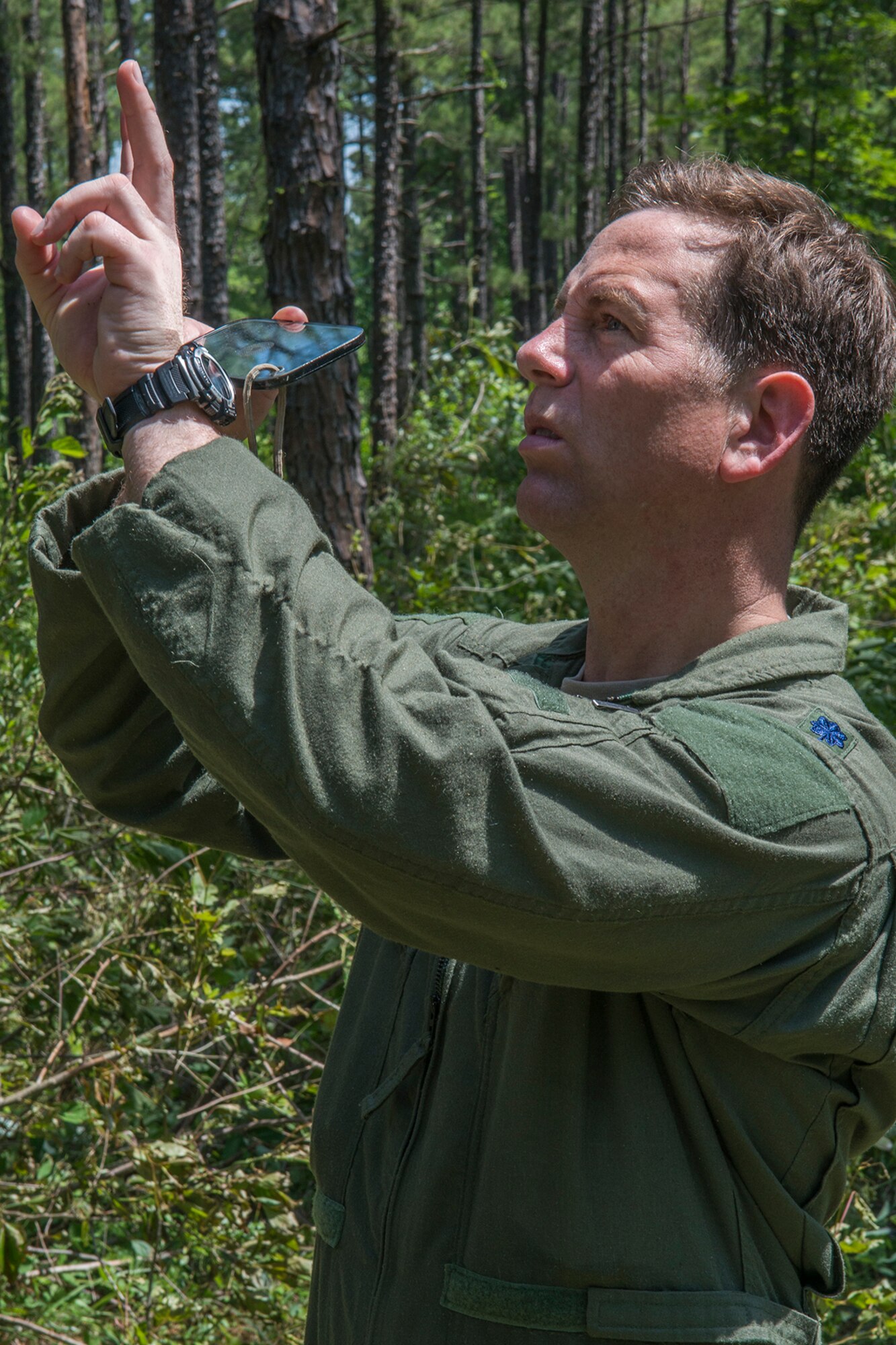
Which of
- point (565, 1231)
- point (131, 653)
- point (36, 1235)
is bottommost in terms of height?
point (36, 1235)

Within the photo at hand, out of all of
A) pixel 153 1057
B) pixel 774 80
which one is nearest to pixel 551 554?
pixel 153 1057

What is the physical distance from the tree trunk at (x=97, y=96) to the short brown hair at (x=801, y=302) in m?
8.27

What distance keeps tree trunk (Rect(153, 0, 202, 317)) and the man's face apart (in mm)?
6801

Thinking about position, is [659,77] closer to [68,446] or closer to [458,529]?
[458,529]

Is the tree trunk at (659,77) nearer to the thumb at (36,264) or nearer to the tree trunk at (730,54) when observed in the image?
the tree trunk at (730,54)

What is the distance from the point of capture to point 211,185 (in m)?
17.2

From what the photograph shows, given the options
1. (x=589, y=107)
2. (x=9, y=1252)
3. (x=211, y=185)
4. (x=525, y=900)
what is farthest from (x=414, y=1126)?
(x=211, y=185)

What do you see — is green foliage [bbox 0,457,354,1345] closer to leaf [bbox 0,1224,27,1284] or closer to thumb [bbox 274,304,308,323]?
leaf [bbox 0,1224,27,1284]

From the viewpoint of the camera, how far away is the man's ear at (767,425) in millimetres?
1580

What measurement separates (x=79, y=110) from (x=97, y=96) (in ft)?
11.8

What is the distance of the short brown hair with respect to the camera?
1.60 metres

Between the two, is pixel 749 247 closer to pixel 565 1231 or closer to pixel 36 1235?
pixel 565 1231

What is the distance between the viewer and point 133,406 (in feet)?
4.13

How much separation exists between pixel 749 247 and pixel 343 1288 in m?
1.41
